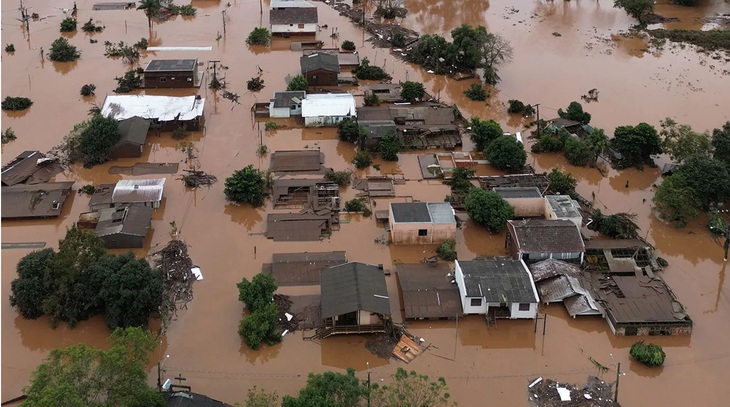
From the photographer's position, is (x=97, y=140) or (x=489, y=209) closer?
(x=489, y=209)

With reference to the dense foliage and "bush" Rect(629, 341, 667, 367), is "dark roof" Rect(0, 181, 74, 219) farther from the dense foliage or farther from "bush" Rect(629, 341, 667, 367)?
"bush" Rect(629, 341, 667, 367)

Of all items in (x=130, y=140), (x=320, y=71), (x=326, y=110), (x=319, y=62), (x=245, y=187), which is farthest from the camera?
(x=319, y=62)

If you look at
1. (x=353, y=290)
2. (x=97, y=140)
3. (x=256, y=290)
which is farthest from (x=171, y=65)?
(x=353, y=290)

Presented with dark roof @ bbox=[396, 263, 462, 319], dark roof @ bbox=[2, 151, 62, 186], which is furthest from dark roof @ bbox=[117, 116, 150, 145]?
dark roof @ bbox=[396, 263, 462, 319]

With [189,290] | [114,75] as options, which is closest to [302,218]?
[189,290]

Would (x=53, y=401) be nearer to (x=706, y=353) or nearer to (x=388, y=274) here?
(x=388, y=274)

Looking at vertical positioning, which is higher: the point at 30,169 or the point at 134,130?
the point at 134,130

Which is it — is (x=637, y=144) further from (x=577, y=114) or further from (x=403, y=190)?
(x=403, y=190)

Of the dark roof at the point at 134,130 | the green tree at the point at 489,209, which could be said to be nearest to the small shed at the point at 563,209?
the green tree at the point at 489,209
